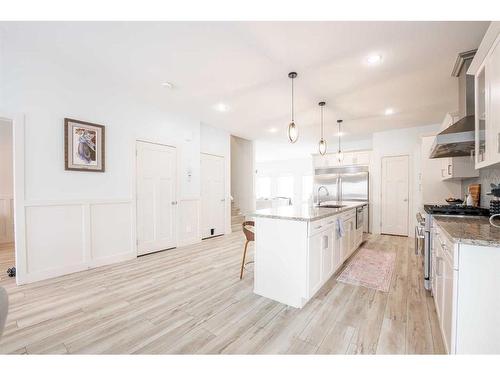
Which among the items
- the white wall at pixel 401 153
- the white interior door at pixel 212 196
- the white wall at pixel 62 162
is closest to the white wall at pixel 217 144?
the white interior door at pixel 212 196

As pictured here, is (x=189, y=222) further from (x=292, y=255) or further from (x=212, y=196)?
(x=292, y=255)

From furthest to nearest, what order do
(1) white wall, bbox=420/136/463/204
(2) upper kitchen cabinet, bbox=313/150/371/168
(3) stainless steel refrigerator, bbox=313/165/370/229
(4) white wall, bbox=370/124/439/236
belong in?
(2) upper kitchen cabinet, bbox=313/150/371/168 → (3) stainless steel refrigerator, bbox=313/165/370/229 → (4) white wall, bbox=370/124/439/236 → (1) white wall, bbox=420/136/463/204

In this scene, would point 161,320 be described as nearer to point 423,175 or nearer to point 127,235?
point 127,235

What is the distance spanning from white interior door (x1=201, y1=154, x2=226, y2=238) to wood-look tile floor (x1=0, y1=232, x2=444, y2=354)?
227cm

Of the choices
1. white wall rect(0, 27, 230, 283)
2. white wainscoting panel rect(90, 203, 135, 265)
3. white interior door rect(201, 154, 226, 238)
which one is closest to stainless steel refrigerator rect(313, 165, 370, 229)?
white interior door rect(201, 154, 226, 238)

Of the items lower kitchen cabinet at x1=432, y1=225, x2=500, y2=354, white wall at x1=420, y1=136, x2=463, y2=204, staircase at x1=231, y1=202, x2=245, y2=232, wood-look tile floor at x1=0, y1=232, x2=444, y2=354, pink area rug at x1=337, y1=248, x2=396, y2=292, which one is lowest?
pink area rug at x1=337, y1=248, x2=396, y2=292

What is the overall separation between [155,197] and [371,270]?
12.4 ft

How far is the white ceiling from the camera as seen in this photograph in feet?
6.93

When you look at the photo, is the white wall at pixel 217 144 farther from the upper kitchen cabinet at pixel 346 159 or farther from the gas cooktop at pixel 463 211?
the gas cooktop at pixel 463 211

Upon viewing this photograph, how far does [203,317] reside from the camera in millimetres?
1988

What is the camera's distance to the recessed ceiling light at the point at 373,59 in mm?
2502

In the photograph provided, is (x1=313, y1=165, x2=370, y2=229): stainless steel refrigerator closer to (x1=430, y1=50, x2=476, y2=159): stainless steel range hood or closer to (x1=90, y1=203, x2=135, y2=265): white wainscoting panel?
(x1=430, y1=50, x2=476, y2=159): stainless steel range hood
